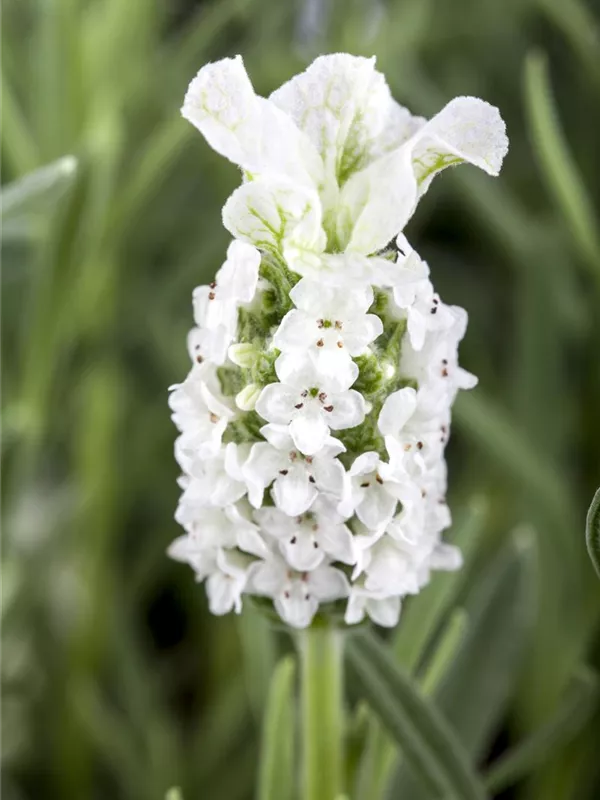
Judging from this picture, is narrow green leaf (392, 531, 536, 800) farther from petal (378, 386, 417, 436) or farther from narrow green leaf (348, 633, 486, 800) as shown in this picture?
petal (378, 386, 417, 436)

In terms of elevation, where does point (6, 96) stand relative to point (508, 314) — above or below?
above

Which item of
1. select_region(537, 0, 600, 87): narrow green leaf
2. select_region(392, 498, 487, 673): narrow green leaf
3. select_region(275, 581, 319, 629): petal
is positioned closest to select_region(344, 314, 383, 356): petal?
select_region(275, 581, 319, 629): petal

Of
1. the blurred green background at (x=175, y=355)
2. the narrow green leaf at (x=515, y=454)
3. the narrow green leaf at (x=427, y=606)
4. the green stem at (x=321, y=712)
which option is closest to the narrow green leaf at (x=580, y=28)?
the blurred green background at (x=175, y=355)

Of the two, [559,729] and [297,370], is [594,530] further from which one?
[559,729]

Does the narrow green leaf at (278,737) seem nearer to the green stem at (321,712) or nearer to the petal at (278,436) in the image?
the green stem at (321,712)

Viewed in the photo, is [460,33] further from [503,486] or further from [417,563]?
[417,563]

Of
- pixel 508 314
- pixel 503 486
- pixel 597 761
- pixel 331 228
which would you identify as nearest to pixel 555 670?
pixel 597 761
